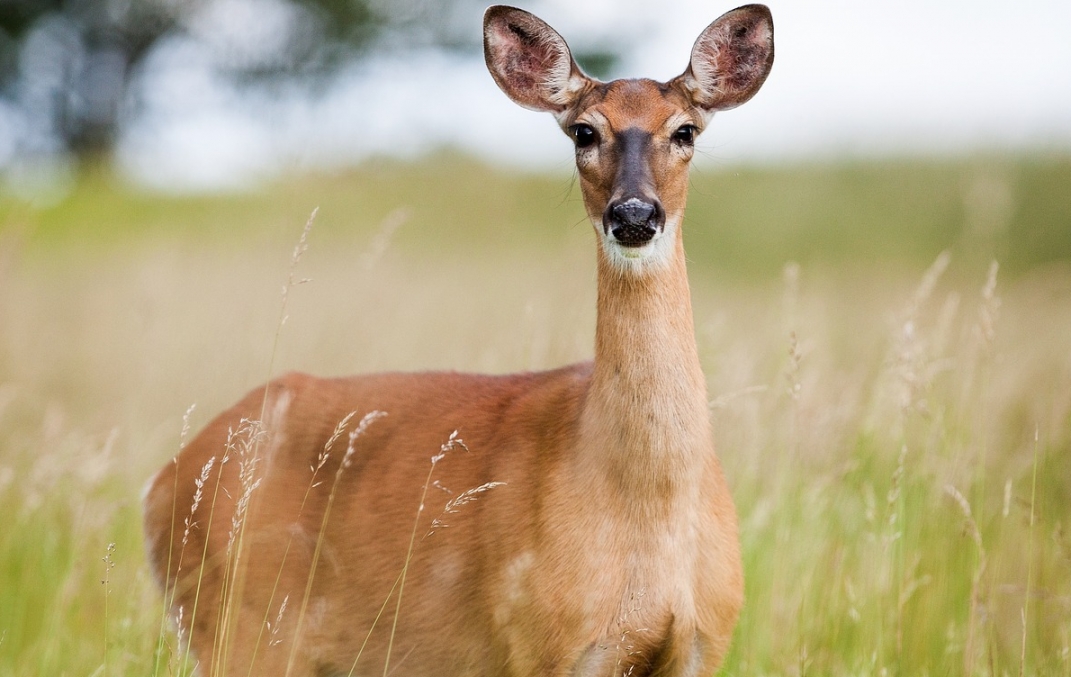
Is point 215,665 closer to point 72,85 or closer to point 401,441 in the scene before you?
point 401,441

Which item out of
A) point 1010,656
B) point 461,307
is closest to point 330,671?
point 1010,656

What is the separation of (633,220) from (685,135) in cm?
56

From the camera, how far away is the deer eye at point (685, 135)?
3.37m

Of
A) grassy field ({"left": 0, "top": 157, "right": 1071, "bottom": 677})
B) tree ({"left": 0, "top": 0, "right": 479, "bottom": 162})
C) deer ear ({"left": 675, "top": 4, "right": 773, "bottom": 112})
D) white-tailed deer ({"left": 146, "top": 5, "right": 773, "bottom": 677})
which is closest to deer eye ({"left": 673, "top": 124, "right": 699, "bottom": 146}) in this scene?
white-tailed deer ({"left": 146, "top": 5, "right": 773, "bottom": 677})

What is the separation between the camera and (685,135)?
3.40 meters

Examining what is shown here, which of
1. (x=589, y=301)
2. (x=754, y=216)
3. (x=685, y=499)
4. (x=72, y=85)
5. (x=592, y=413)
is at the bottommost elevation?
(x=685, y=499)

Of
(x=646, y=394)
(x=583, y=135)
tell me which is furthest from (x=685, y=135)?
(x=646, y=394)

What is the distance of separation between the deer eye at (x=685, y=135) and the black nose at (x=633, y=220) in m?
0.43

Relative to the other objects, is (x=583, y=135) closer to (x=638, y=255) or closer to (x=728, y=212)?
(x=638, y=255)

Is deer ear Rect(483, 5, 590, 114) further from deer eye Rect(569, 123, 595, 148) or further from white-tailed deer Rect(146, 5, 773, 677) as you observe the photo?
deer eye Rect(569, 123, 595, 148)

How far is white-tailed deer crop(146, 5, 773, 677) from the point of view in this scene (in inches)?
119

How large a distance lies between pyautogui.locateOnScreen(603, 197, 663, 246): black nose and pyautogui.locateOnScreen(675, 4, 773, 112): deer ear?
0.70 meters

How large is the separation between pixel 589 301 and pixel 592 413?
110 inches

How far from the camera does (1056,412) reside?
4801 mm
